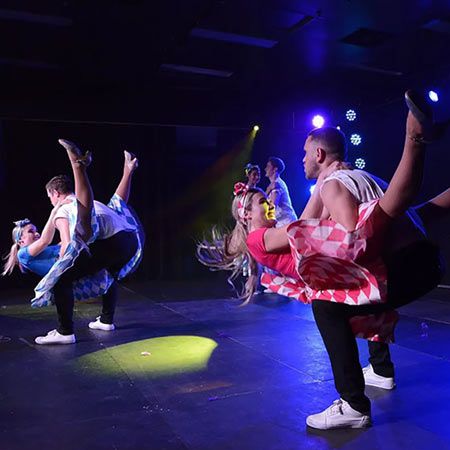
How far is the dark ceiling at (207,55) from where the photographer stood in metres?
4.75

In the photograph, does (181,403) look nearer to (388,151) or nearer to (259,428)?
(259,428)

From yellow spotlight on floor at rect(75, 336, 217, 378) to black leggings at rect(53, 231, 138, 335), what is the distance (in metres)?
0.46

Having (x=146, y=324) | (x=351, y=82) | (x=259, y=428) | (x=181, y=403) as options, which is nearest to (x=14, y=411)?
(x=181, y=403)

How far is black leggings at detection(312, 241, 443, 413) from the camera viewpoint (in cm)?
194

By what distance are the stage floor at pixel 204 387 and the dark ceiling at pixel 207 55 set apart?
2.94 m

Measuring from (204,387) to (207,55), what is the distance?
4545 millimetres

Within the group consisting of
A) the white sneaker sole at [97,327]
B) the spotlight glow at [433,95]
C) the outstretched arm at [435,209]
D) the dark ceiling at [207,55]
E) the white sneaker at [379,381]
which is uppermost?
the dark ceiling at [207,55]

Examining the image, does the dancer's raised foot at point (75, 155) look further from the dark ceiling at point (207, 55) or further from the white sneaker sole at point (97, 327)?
the dark ceiling at point (207, 55)

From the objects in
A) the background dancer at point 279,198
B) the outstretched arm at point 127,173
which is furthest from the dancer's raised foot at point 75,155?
the background dancer at point 279,198

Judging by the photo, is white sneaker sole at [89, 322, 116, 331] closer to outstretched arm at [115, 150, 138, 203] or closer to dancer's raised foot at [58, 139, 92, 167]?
outstretched arm at [115, 150, 138, 203]

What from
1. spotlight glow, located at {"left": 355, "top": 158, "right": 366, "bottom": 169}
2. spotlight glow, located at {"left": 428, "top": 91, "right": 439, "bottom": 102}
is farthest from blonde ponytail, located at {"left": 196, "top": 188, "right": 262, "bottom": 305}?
spotlight glow, located at {"left": 355, "top": 158, "right": 366, "bottom": 169}

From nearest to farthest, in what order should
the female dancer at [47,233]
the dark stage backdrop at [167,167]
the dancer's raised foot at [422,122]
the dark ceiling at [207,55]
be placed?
the dancer's raised foot at [422,122] < the female dancer at [47,233] < the dark ceiling at [207,55] < the dark stage backdrop at [167,167]

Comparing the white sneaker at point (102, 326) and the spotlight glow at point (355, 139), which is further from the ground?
the spotlight glow at point (355, 139)

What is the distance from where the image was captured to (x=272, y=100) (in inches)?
311
